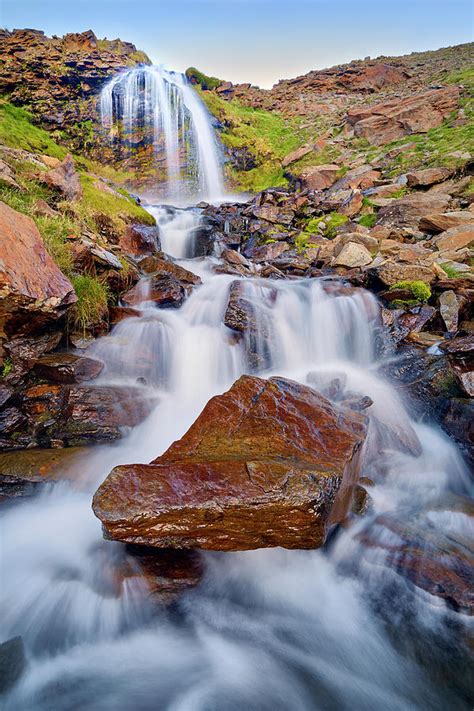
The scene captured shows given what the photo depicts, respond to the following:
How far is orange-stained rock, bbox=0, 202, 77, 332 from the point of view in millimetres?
3891

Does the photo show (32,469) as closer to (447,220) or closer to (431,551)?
(431,551)

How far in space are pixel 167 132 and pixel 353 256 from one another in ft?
61.1

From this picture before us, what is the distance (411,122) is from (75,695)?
25363 millimetres

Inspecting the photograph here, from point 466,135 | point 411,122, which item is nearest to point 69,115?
point 411,122

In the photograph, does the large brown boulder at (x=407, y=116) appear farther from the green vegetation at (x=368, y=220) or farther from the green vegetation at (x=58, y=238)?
the green vegetation at (x=58, y=238)

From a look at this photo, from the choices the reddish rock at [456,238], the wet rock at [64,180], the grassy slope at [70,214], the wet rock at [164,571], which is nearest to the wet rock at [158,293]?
the grassy slope at [70,214]

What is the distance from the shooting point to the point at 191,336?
251 inches

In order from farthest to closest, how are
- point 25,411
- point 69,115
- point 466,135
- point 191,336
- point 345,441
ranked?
point 69,115
point 466,135
point 191,336
point 25,411
point 345,441

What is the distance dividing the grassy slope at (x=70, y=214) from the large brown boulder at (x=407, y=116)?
1656 cm

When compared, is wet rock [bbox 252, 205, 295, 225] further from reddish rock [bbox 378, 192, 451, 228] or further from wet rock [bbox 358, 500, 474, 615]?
wet rock [bbox 358, 500, 474, 615]

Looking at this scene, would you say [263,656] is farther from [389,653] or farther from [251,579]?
[389,653]

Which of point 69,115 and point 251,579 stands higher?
point 69,115

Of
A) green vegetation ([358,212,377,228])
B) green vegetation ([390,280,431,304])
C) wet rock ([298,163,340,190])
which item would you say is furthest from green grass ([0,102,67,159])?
wet rock ([298,163,340,190])

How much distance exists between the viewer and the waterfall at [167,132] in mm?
20750
